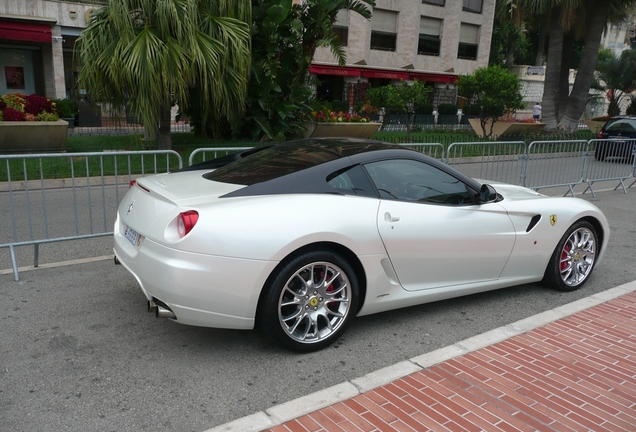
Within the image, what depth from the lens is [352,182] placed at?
4289 millimetres

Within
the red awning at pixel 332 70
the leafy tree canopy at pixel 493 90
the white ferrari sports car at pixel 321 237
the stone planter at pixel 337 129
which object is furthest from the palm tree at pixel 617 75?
the white ferrari sports car at pixel 321 237

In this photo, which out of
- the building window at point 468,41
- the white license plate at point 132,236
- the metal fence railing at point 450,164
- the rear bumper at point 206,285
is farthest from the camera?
the building window at point 468,41

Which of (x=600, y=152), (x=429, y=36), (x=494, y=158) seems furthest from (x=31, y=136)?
(x=429, y=36)

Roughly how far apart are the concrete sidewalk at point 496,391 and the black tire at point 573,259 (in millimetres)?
881

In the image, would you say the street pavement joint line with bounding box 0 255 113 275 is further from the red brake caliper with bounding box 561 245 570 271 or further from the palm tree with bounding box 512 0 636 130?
the palm tree with bounding box 512 0 636 130

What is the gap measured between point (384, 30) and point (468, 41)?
801 cm

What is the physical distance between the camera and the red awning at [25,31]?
21328 mm

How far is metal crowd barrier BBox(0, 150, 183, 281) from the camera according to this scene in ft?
20.8

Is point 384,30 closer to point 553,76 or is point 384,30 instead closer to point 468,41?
point 468,41

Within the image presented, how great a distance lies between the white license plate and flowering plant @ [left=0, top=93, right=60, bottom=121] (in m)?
10.8

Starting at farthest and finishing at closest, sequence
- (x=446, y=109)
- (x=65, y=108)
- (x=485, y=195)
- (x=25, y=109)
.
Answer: (x=446, y=109) < (x=65, y=108) < (x=25, y=109) < (x=485, y=195)

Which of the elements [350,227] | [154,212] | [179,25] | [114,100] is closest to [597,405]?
[350,227]

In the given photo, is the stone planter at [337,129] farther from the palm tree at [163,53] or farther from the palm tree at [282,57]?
the palm tree at [163,53]

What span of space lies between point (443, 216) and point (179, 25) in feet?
28.5
